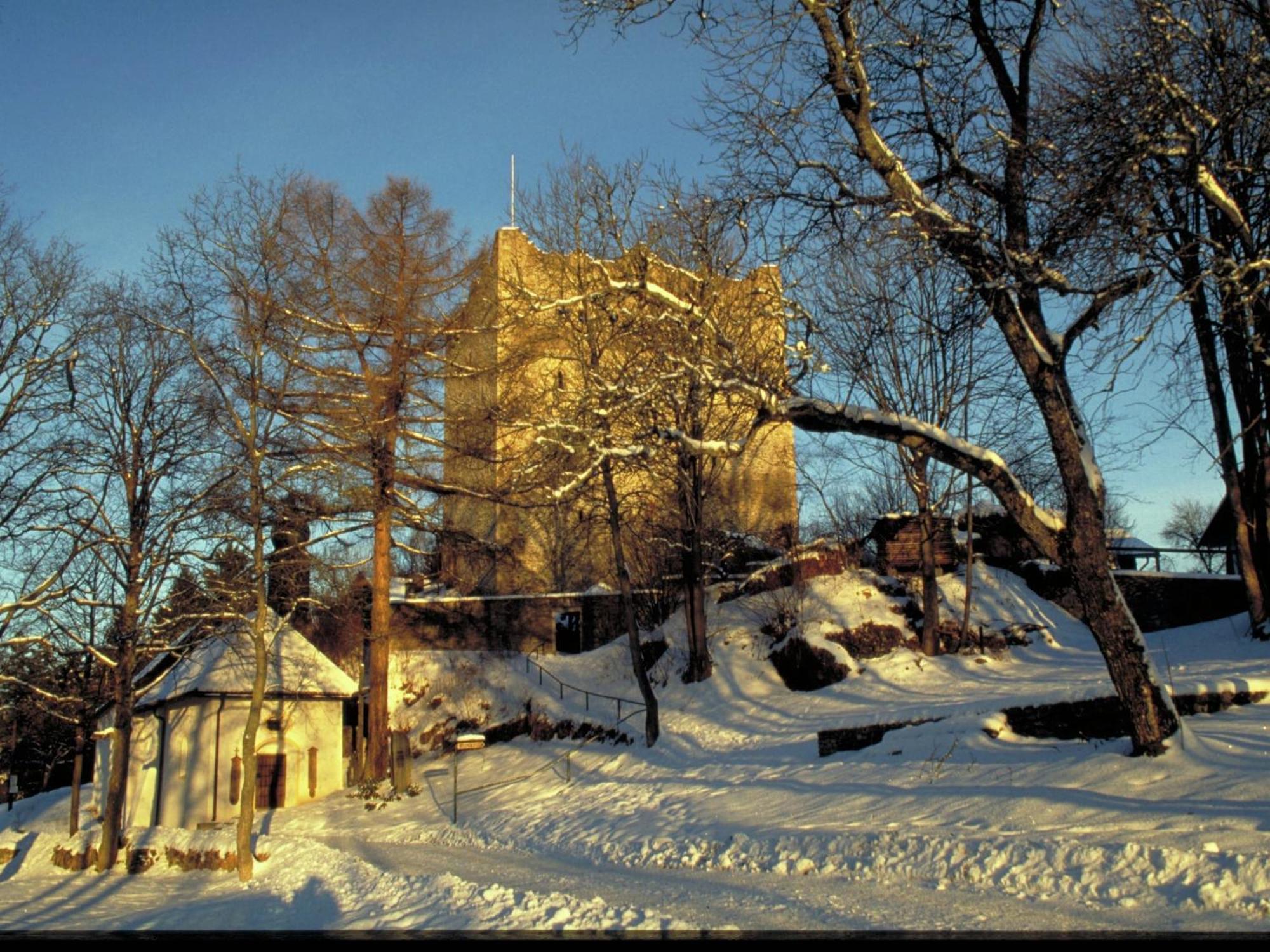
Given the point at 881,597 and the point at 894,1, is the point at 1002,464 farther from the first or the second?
the point at 881,597

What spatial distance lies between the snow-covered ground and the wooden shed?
204cm

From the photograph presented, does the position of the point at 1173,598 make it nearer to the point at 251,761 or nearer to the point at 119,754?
the point at 251,761

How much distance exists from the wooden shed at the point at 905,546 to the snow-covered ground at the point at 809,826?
6.69 ft

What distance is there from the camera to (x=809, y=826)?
1314 centimetres

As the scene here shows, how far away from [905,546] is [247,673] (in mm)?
19544

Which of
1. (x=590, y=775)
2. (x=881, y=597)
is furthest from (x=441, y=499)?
(x=881, y=597)

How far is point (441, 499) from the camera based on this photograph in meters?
29.2

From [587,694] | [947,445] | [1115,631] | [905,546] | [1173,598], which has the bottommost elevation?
[1115,631]

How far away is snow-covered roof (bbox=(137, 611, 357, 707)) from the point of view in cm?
2902

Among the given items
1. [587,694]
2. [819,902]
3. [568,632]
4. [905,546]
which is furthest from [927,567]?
[819,902]

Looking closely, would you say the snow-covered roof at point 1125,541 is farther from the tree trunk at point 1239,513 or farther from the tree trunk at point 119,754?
the tree trunk at point 119,754

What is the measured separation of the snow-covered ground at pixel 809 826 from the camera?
8695mm

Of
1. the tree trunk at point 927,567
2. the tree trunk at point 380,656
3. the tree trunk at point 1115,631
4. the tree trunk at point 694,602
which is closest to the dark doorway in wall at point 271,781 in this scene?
the tree trunk at point 380,656

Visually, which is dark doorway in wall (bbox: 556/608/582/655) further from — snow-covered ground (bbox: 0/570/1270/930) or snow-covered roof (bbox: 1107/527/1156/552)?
snow-covered roof (bbox: 1107/527/1156/552)
